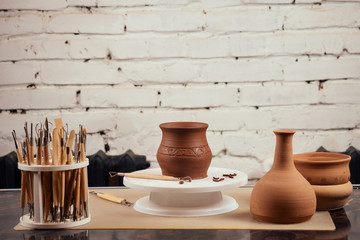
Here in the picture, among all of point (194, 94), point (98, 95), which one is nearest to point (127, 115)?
point (98, 95)

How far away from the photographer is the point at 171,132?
123 cm

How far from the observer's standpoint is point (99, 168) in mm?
1954

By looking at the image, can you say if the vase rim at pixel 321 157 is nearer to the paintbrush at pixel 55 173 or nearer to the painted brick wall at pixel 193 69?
the paintbrush at pixel 55 173

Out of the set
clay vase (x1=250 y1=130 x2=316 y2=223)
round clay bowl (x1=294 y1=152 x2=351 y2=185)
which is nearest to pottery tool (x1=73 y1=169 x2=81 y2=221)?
clay vase (x1=250 y1=130 x2=316 y2=223)

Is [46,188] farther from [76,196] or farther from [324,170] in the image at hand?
[324,170]

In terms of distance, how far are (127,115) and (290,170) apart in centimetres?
99

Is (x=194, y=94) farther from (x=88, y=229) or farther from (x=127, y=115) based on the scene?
(x=88, y=229)

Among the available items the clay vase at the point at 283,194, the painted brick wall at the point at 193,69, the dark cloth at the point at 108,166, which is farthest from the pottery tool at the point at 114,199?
the painted brick wall at the point at 193,69

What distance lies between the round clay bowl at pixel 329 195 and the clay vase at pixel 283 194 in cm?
9

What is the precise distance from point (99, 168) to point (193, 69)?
19.8 inches

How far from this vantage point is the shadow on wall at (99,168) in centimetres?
195

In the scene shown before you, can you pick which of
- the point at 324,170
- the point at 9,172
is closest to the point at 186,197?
the point at 324,170

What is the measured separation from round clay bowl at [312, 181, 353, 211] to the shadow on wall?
89cm

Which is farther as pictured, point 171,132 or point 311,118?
point 311,118
